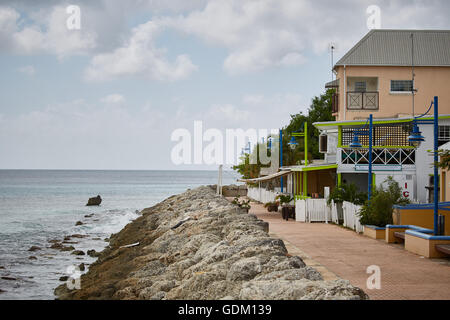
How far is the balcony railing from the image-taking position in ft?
100

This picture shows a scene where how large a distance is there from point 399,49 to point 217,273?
24964mm

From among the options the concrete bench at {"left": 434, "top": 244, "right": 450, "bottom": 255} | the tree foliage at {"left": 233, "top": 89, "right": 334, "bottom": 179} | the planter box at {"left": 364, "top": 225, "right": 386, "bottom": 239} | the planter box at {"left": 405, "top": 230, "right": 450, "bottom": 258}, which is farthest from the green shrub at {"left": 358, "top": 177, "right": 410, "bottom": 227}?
the tree foliage at {"left": 233, "top": 89, "right": 334, "bottom": 179}

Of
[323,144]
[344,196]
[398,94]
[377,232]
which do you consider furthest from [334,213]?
[398,94]

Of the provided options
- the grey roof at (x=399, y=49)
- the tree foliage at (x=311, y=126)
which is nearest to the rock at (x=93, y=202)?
the tree foliage at (x=311, y=126)

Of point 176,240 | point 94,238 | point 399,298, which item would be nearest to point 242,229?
point 176,240

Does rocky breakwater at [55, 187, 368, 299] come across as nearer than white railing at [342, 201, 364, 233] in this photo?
Yes

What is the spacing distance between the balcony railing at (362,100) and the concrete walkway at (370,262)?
40.7 ft

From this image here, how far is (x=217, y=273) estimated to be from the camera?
10.3 meters

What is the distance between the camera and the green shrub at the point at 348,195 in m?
21.7

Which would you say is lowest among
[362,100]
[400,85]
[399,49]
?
[362,100]

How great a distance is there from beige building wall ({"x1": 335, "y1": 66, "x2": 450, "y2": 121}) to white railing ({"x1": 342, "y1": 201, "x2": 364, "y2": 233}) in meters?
10.1

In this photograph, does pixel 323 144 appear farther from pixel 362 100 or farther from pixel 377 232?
pixel 377 232

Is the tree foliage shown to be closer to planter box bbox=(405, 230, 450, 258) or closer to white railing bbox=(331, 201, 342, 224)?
white railing bbox=(331, 201, 342, 224)

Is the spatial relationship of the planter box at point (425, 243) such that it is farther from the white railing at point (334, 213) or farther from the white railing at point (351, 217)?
the white railing at point (334, 213)
